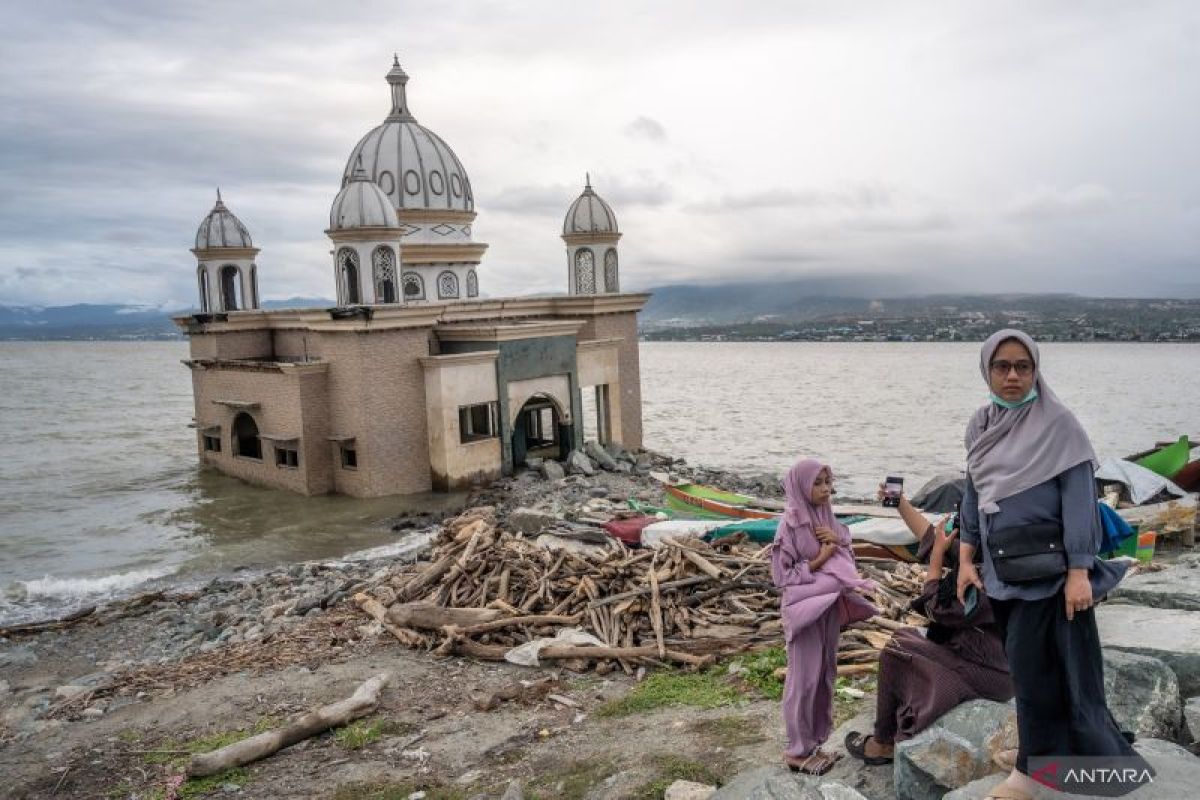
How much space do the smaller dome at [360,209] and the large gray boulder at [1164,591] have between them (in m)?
21.0

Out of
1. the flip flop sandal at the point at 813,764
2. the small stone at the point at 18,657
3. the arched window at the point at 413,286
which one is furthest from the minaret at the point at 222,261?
the flip flop sandal at the point at 813,764

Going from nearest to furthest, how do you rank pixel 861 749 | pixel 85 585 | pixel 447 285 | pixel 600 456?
pixel 861 749 < pixel 85 585 < pixel 600 456 < pixel 447 285

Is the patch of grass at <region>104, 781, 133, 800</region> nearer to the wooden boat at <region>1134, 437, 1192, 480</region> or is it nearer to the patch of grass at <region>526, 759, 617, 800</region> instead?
the patch of grass at <region>526, 759, 617, 800</region>

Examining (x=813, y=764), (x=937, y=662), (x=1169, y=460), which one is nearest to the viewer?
(x=937, y=662)

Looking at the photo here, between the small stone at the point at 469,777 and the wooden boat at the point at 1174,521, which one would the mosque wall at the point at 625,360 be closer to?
the wooden boat at the point at 1174,521

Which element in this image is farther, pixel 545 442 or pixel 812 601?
pixel 545 442

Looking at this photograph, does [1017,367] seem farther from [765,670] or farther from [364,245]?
[364,245]

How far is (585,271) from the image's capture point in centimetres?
3081

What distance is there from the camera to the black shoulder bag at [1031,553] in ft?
13.3

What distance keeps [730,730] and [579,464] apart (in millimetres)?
18952

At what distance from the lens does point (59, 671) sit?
1238cm

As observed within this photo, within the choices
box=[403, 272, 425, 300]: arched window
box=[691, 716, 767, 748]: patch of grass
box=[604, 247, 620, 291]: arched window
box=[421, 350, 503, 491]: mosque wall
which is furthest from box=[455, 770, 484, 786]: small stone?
box=[604, 247, 620, 291]: arched window

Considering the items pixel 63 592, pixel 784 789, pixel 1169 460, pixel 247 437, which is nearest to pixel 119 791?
pixel 784 789

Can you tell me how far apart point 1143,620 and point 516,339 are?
66.2 feet
